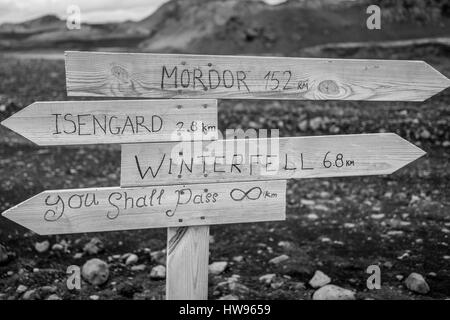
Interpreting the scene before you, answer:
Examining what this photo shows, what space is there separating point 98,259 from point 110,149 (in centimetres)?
469

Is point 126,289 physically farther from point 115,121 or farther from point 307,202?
point 307,202

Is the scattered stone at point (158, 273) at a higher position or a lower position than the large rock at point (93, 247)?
lower

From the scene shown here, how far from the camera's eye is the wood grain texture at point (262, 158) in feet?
11.0

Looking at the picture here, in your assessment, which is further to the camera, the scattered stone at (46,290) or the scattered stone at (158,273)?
the scattered stone at (158,273)

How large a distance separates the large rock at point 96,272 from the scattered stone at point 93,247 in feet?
1.65

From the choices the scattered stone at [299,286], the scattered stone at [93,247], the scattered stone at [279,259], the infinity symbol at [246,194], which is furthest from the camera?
the scattered stone at [93,247]

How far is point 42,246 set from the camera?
5727 millimetres

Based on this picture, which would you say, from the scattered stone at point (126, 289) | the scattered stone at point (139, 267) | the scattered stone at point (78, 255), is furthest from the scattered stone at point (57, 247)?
the scattered stone at point (126, 289)

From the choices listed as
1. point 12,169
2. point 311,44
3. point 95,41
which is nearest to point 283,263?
point 12,169

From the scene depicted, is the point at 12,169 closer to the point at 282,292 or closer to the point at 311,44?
the point at 282,292

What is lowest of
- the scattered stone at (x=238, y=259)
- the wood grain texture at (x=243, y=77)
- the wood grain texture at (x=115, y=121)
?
the scattered stone at (x=238, y=259)

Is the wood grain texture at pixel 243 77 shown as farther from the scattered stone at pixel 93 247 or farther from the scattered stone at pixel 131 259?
the scattered stone at pixel 93 247

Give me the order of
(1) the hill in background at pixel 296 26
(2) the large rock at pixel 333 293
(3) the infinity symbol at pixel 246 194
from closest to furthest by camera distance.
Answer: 1. (3) the infinity symbol at pixel 246 194
2. (2) the large rock at pixel 333 293
3. (1) the hill in background at pixel 296 26
